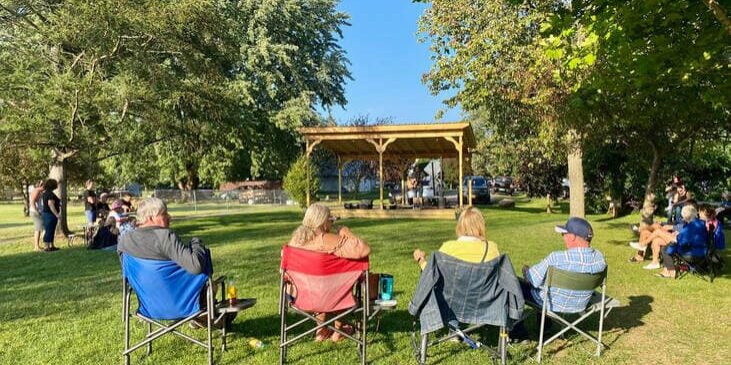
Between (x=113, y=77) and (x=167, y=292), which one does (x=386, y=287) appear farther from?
(x=113, y=77)

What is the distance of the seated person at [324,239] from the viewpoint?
13.6 ft

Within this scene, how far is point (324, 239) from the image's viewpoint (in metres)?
4.30

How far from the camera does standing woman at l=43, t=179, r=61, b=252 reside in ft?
35.2

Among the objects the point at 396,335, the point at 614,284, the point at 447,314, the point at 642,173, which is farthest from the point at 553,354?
the point at 642,173

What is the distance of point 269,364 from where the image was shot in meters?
4.14

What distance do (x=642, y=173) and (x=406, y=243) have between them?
1209 cm

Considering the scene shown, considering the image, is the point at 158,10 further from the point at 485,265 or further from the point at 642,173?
the point at 642,173

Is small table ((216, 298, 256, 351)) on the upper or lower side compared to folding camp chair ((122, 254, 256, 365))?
lower

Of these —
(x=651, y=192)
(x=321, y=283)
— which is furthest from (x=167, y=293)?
(x=651, y=192)

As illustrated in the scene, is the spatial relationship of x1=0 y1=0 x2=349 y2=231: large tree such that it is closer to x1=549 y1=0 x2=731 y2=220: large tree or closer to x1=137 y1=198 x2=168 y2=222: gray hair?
x1=137 y1=198 x2=168 y2=222: gray hair

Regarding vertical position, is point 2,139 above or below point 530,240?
above

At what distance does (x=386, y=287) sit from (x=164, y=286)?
1734 millimetres

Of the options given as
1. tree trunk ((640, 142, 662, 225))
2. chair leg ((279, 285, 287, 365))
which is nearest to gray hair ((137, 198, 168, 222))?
chair leg ((279, 285, 287, 365))

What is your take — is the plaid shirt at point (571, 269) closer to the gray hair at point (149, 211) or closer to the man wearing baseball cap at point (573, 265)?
the man wearing baseball cap at point (573, 265)
